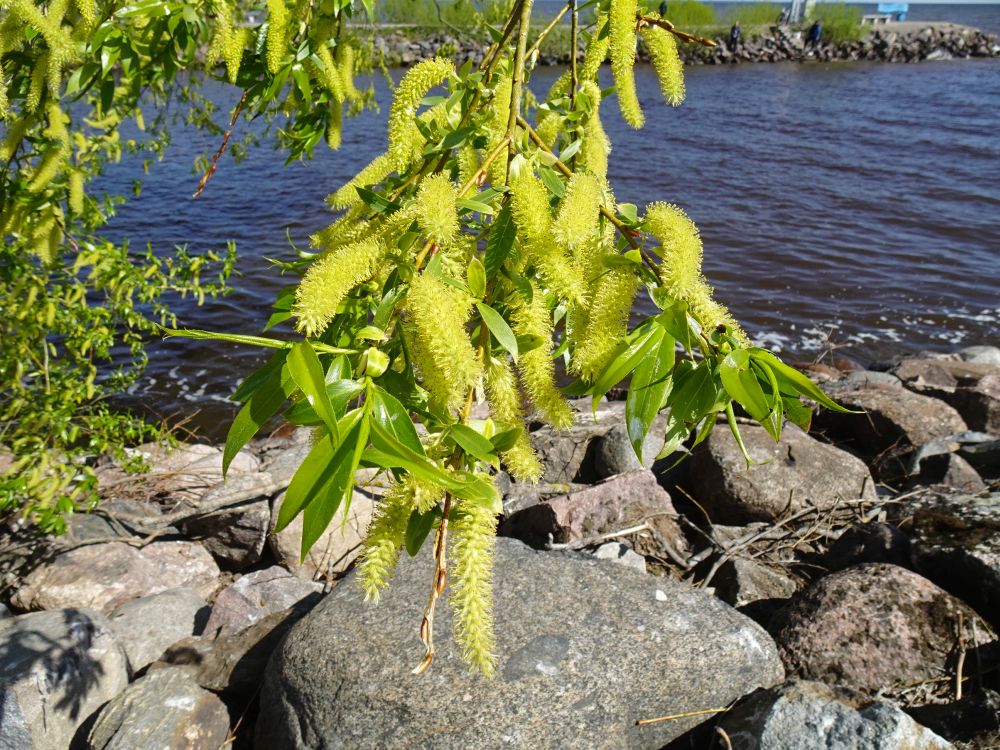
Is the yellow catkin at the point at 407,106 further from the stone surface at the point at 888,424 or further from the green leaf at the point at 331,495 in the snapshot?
the stone surface at the point at 888,424

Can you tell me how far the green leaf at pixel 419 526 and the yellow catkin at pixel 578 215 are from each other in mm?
337

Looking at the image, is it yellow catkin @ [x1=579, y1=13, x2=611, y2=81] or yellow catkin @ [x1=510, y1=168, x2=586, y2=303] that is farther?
yellow catkin @ [x1=579, y1=13, x2=611, y2=81]

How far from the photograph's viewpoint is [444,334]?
2.57 feet

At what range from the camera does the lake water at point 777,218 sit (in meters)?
8.23

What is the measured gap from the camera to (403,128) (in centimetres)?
111

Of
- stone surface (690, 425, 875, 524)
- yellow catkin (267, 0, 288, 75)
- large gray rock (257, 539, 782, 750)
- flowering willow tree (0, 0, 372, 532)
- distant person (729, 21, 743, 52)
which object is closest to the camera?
yellow catkin (267, 0, 288, 75)

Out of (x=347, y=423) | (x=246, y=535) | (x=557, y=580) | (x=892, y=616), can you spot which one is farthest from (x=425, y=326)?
(x=246, y=535)

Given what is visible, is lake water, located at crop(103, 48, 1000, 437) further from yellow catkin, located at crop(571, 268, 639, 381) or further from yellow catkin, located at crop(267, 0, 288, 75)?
yellow catkin, located at crop(571, 268, 639, 381)

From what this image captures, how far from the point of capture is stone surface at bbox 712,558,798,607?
11.1 feet

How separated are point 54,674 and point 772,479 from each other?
3.30 meters

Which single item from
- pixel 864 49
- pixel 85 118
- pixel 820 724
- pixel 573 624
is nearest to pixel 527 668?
pixel 573 624

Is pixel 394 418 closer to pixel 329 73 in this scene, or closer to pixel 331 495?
pixel 331 495

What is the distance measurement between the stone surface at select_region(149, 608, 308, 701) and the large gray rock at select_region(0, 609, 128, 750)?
0.63ft

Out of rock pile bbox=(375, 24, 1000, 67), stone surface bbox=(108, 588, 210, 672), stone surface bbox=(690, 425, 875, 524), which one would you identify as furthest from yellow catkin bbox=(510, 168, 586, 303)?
rock pile bbox=(375, 24, 1000, 67)
